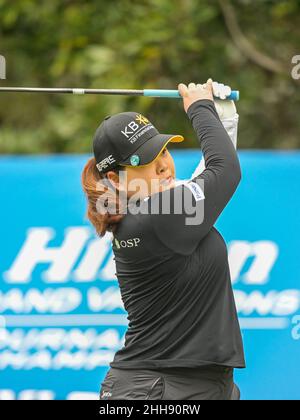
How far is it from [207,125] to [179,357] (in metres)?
0.79

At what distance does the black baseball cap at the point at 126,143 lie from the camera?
131 inches

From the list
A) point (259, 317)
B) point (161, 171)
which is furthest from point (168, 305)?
point (259, 317)

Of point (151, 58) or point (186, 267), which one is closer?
point (186, 267)

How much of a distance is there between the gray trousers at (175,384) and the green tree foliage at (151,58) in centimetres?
415

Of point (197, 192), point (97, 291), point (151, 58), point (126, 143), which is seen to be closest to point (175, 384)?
point (197, 192)

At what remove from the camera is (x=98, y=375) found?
4.98 m

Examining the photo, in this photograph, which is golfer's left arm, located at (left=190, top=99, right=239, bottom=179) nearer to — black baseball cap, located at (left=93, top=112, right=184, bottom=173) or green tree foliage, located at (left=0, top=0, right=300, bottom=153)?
black baseball cap, located at (left=93, top=112, right=184, bottom=173)

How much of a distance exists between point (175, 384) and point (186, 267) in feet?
1.32

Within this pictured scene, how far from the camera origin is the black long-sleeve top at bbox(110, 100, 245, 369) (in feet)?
10.6

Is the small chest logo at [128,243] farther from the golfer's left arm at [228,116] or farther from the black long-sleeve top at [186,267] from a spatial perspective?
the golfer's left arm at [228,116]

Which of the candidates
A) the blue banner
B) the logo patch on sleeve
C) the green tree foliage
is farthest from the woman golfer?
the green tree foliage

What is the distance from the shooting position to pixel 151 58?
7.72 metres

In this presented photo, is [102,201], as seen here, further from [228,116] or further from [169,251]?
[228,116]

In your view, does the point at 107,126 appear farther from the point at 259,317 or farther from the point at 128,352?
the point at 259,317
